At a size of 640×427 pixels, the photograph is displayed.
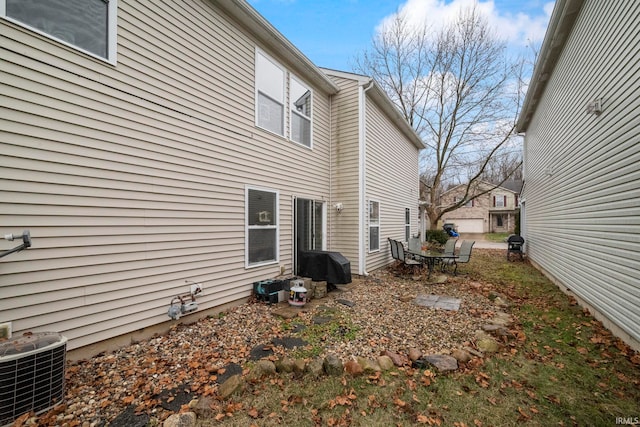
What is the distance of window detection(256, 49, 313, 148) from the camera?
5.94 meters

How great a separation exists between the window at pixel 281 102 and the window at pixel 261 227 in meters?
1.50

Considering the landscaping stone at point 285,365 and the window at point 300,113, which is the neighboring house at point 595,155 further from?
the window at point 300,113

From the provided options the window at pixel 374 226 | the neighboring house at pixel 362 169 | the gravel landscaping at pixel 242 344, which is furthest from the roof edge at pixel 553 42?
the gravel landscaping at pixel 242 344

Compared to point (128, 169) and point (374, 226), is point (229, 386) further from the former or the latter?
point (374, 226)

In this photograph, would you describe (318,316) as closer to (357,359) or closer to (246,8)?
(357,359)

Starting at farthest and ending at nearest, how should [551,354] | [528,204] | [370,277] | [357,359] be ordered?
[528,204], [370,277], [551,354], [357,359]

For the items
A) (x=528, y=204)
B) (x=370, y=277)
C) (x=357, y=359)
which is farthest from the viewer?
(x=528, y=204)

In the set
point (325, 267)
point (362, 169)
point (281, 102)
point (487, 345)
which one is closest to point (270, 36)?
point (281, 102)

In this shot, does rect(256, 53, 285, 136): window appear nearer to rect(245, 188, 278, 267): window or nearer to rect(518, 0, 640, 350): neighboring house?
rect(245, 188, 278, 267): window

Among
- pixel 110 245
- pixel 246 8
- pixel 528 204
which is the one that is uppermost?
pixel 246 8

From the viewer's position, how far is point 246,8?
5.11m

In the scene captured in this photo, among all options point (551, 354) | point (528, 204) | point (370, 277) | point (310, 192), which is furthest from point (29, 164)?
point (528, 204)

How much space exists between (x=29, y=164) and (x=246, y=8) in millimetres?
4250

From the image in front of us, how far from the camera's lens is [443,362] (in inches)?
128
